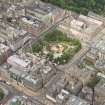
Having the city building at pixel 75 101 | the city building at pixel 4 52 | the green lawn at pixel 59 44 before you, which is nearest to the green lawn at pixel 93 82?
the city building at pixel 75 101

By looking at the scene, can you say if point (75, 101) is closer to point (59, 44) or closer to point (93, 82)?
point (93, 82)

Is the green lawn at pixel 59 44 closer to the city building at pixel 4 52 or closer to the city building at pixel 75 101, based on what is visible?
the city building at pixel 4 52

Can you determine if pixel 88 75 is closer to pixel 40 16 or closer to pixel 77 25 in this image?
pixel 77 25

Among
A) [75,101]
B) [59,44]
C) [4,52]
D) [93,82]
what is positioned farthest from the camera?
[59,44]

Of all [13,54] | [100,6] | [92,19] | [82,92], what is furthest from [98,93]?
[100,6]

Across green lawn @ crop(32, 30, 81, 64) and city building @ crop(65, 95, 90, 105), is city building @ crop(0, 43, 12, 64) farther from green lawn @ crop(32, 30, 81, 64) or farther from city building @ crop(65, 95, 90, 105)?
city building @ crop(65, 95, 90, 105)

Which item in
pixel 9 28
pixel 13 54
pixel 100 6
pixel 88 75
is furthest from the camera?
pixel 100 6

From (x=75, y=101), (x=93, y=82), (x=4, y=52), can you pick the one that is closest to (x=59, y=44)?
(x=4, y=52)

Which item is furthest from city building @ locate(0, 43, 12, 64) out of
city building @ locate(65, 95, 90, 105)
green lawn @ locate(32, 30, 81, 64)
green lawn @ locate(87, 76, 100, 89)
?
green lawn @ locate(87, 76, 100, 89)
